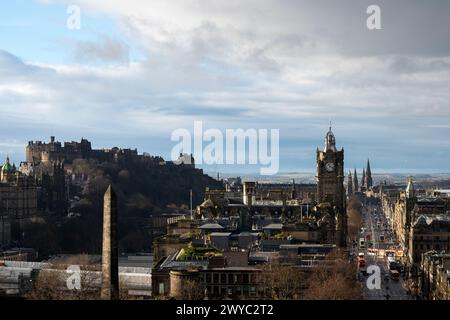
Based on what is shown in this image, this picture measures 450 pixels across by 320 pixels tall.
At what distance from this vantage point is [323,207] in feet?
254

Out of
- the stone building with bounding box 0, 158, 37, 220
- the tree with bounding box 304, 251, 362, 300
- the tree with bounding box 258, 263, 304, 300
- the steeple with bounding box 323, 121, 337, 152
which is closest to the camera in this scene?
the tree with bounding box 304, 251, 362, 300

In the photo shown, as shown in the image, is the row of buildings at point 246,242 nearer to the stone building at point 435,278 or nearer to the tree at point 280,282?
the tree at point 280,282

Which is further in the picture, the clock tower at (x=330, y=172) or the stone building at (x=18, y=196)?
the stone building at (x=18, y=196)

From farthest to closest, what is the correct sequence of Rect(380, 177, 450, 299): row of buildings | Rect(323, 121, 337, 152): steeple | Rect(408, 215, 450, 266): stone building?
1. Rect(323, 121, 337, 152): steeple
2. Rect(408, 215, 450, 266): stone building
3. Rect(380, 177, 450, 299): row of buildings

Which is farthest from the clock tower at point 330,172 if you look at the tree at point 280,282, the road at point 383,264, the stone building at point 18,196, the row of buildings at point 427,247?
the tree at point 280,282

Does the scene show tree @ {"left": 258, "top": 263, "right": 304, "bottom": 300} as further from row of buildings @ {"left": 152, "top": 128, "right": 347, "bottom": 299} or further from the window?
the window

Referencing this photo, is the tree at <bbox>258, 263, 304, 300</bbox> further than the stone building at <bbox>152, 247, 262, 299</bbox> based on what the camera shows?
No

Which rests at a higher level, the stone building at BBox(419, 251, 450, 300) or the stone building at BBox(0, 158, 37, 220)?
the stone building at BBox(0, 158, 37, 220)

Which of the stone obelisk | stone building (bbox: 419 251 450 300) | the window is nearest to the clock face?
stone building (bbox: 419 251 450 300)

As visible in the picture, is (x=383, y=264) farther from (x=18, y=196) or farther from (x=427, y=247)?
(x=18, y=196)

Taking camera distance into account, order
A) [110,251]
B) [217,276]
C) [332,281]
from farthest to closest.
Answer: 1. [217,276]
2. [332,281]
3. [110,251]

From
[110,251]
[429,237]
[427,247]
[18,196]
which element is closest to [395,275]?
[427,247]
